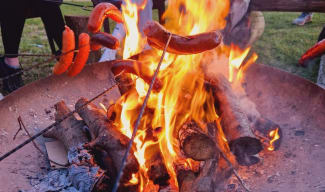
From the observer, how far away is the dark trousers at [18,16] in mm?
3779

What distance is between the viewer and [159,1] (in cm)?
479

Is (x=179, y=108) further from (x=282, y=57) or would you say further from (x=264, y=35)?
(x=264, y=35)

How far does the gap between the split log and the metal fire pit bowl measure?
0.16 metres

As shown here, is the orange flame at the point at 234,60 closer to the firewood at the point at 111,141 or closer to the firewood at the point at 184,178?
the firewood at the point at 184,178

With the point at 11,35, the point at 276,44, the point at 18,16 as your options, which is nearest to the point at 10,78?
the point at 11,35

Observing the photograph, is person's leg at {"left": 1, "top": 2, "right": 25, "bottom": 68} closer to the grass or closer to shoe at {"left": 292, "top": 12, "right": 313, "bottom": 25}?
the grass

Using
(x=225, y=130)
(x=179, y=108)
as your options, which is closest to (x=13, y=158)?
(x=179, y=108)

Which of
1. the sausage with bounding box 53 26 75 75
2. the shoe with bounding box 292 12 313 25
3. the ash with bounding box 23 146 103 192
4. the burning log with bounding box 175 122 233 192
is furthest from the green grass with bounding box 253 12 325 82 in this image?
the ash with bounding box 23 146 103 192

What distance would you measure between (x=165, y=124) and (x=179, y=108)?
17 centimetres

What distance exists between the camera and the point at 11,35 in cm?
391

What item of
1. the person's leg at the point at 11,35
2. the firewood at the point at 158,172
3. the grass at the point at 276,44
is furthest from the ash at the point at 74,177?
the grass at the point at 276,44

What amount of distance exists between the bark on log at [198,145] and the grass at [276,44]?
279 cm

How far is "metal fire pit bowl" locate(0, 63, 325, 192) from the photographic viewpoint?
2018 millimetres

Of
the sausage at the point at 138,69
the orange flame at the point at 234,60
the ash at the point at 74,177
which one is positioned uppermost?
the sausage at the point at 138,69
